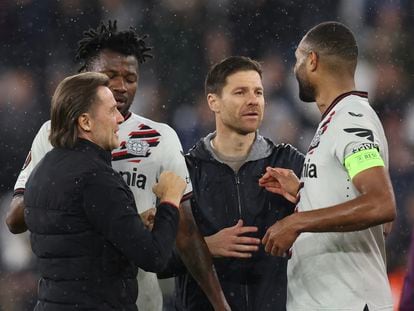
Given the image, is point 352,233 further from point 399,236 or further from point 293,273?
point 399,236

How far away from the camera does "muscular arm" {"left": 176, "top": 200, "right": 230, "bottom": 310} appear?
12.5 ft

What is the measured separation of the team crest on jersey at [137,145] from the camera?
12.9ft

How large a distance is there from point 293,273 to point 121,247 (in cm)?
90

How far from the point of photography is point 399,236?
6.90 metres

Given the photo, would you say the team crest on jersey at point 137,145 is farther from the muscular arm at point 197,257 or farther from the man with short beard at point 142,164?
the muscular arm at point 197,257

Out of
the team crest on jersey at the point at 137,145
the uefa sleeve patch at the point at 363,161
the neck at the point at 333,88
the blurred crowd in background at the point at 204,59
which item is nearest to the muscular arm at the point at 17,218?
the team crest on jersey at the point at 137,145

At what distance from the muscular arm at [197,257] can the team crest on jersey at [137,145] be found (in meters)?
0.32

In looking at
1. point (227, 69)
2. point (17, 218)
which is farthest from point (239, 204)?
point (17, 218)

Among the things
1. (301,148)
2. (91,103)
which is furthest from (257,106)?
(301,148)

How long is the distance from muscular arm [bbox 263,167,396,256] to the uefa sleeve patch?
0.02 meters

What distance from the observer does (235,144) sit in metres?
4.25

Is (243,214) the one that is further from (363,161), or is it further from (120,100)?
(363,161)

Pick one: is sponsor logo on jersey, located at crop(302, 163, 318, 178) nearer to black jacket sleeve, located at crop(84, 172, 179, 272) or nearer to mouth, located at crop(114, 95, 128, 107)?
black jacket sleeve, located at crop(84, 172, 179, 272)

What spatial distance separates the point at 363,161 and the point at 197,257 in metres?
1.09
